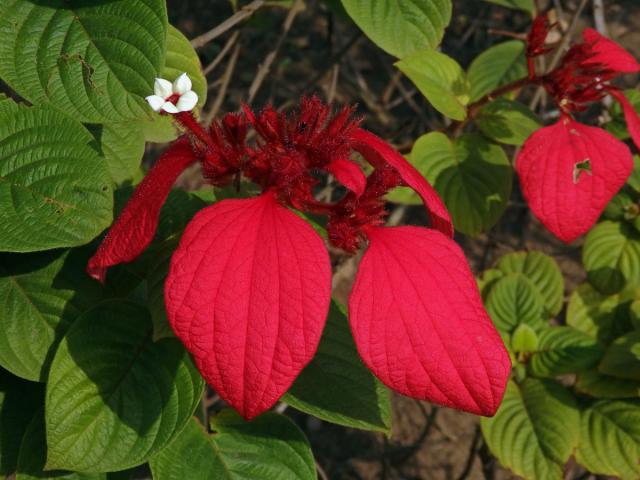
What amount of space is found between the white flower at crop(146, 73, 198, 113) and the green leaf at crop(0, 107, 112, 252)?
0.57ft

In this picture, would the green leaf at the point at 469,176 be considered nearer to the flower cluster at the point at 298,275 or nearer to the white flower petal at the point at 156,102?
the flower cluster at the point at 298,275

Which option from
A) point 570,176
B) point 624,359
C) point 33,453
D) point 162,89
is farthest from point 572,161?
point 33,453

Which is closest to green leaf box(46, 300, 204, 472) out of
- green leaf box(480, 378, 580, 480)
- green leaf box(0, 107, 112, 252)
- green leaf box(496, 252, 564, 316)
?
green leaf box(0, 107, 112, 252)

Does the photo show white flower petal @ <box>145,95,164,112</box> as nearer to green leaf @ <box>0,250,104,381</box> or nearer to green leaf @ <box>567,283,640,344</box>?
green leaf @ <box>0,250,104,381</box>

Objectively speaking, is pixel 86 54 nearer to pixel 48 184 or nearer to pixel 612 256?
pixel 48 184

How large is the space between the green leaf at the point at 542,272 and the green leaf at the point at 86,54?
1240 mm

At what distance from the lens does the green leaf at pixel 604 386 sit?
1609mm

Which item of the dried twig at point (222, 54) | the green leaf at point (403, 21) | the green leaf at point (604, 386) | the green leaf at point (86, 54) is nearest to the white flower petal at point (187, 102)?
the green leaf at point (86, 54)

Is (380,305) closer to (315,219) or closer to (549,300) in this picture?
(315,219)

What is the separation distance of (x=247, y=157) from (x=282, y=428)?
542mm

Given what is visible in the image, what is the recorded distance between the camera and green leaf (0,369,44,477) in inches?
48.7

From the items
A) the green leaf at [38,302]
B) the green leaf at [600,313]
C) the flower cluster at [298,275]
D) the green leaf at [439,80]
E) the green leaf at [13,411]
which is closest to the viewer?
the flower cluster at [298,275]

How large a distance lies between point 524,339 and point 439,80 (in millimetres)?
635

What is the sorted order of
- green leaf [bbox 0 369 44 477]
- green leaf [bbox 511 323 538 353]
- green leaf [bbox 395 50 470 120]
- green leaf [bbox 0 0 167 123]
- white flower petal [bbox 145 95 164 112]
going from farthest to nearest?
green leaf [bbox 511 323 538 353], green leaf [bbox 395 50 470 120], green leaf [bbox 0 369 44 477], green leaf [bbox 0 0 167 123], white flower petal [bbox 145 95 164 112]
